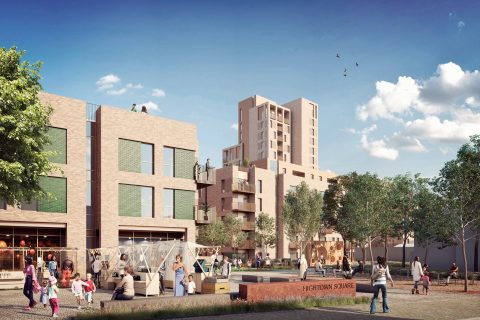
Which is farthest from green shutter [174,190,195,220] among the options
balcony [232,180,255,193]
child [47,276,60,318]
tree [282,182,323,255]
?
balcony [232,180,255,193]

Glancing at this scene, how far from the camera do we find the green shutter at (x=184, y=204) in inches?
1726

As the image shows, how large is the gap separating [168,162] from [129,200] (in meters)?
4.97

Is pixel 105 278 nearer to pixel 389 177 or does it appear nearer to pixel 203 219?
pixel 203 219

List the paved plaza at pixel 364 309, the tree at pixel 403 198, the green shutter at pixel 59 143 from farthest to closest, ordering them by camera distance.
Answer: the tree at pixel 403 198
the green shutter at pixel 59 143
the paved plaza at pixel 364 309

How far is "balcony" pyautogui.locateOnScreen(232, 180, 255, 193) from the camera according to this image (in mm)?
74062

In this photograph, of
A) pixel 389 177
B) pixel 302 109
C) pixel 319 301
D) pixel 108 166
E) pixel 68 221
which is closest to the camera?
pixel 319 301

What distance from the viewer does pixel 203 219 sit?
150 feet

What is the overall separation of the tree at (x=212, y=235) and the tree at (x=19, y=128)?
3821cm

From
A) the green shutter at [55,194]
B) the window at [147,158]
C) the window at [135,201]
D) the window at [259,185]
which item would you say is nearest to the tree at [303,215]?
the window at [259,185]

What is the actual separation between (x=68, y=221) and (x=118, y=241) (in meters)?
4.73

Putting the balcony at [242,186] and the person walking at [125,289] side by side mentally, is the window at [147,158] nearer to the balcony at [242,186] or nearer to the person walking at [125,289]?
the person walking at [125,289]

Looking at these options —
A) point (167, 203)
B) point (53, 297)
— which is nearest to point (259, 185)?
point (167, 203)

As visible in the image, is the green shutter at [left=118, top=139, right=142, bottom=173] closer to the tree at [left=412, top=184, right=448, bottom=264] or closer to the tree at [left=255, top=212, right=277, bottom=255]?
the tree at [left=412, top=184, right=448, bottom=264]

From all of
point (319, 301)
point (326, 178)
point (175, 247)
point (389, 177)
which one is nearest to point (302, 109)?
point (326, 178)
